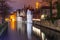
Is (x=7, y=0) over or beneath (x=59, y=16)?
over

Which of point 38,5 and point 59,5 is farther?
point 38,5

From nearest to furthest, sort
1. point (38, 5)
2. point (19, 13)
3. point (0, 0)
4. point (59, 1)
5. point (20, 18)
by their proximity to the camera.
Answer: point (0, 0) < point (59, 1) < point (38, 5) < point (20, 18) < point (19, 13)

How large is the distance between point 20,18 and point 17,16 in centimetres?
848

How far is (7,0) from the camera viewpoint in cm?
4059

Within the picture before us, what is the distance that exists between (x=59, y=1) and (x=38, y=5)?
204 ft

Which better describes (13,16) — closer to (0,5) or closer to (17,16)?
(17,16)

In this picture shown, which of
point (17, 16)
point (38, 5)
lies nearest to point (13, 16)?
point (17, 16)

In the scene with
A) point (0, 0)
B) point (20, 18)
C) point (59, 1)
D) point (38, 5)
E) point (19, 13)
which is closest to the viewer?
point (0, 0)

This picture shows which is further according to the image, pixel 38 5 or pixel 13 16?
pixel 13 16

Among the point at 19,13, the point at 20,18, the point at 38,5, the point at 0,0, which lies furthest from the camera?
the point at 19,13

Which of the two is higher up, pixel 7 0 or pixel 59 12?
pixel 7 0

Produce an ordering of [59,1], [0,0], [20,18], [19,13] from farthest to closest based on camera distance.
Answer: [19,13]
[20,18]
[59,1]
[0,0]

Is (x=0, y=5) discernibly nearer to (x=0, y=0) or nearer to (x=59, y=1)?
(x=0, y=0)

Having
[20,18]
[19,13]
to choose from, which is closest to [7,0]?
[20,18]
